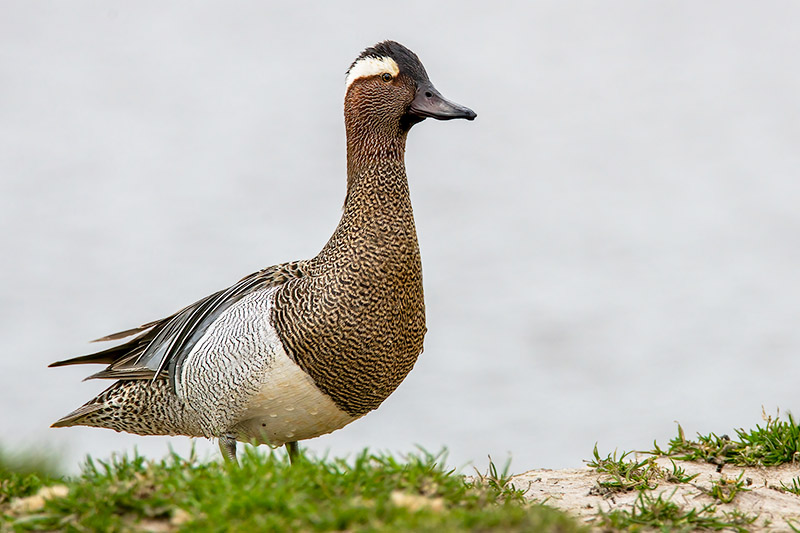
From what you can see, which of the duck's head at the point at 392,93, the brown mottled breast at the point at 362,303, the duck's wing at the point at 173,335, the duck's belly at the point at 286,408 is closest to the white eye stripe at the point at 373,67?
the duck's head at the point at 392,93

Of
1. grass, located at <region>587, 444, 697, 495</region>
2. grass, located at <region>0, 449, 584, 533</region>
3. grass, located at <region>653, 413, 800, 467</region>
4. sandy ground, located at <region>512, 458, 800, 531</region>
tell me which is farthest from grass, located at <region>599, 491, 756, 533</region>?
grass, located at <region>653, 413, 800, 467</region>

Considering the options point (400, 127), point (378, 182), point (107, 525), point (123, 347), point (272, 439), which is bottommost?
point (107, 525)

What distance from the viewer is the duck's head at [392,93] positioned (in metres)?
5.44

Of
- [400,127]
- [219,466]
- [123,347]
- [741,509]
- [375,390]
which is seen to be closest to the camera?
[219,466]

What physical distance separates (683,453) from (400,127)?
2.49 meters

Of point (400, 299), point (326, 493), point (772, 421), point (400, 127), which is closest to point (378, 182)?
point (400, 127)

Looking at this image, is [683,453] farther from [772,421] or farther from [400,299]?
[400,299]

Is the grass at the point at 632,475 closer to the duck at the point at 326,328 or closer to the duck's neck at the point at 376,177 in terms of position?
the duck at the point at 326,328

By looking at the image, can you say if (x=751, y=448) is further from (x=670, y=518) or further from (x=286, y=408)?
(x=286, y=408)

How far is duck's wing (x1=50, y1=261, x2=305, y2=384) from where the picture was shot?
5555 mm

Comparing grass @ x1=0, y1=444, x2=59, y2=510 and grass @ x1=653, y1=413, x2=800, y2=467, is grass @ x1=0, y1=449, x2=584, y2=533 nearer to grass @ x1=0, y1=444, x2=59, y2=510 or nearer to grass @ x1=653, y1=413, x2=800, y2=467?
grass @ x1=0, y1=444, x2=59, y2=510

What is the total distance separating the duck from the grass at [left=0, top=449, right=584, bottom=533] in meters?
1.12

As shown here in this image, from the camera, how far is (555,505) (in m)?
4.72

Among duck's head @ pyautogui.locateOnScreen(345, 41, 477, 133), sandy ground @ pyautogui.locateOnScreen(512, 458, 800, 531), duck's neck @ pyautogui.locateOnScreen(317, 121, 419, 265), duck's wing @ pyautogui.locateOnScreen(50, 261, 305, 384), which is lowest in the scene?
sandy ground @ pyautogui.locateOnScreen(512, 458, 800, 531)
